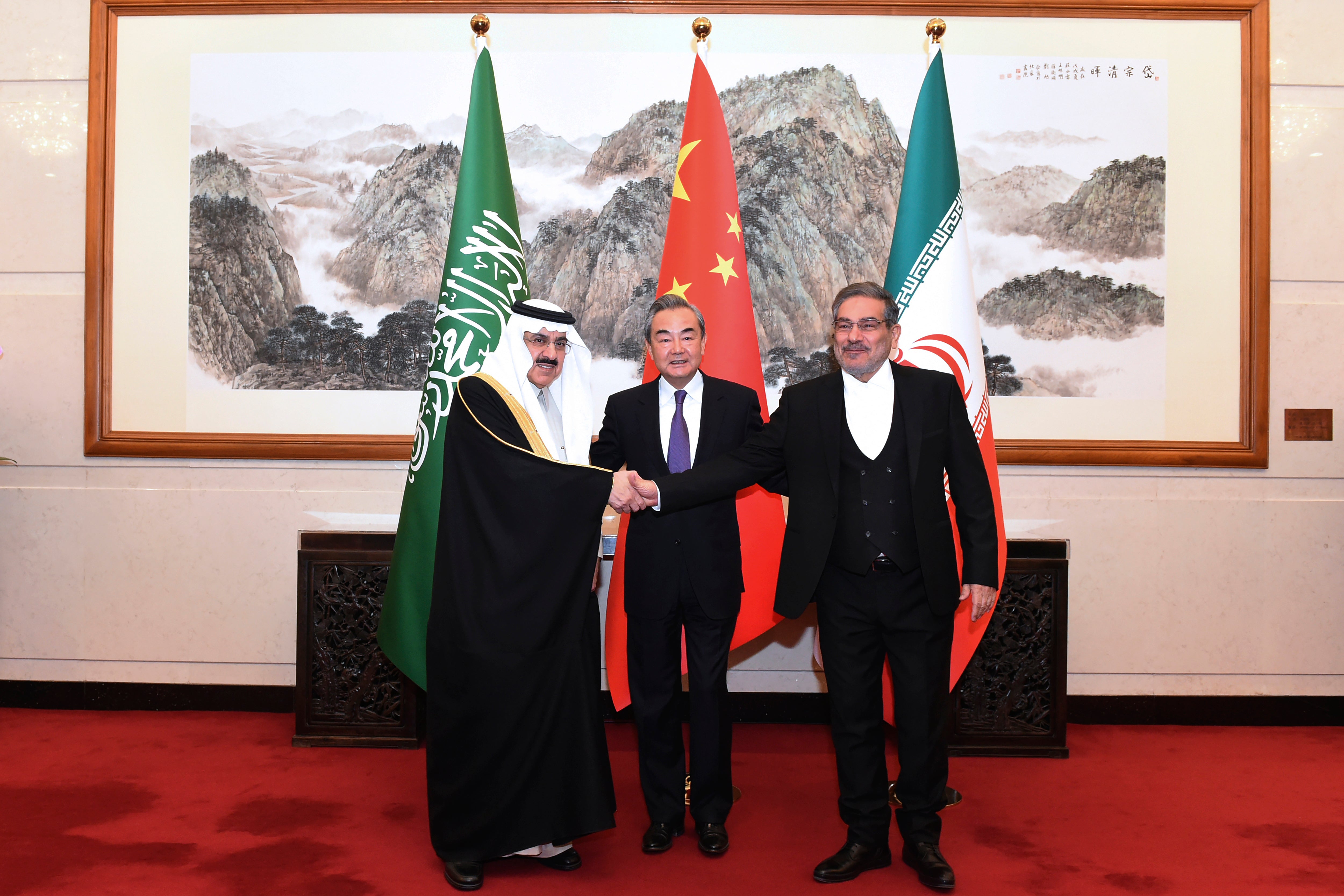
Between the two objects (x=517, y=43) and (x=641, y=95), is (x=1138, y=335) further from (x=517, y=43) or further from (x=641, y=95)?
(x=517, y=43)

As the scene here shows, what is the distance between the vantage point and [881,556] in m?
Answer: 2.50

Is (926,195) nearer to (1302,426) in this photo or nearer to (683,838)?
(1302,426)

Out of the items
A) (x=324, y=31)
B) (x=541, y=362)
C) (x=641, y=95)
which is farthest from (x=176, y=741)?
(x=641, y=95)

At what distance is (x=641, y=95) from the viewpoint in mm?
4109

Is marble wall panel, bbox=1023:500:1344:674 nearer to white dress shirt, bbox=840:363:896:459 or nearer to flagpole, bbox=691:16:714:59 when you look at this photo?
white dress shirt, bbox=840:363:896:459

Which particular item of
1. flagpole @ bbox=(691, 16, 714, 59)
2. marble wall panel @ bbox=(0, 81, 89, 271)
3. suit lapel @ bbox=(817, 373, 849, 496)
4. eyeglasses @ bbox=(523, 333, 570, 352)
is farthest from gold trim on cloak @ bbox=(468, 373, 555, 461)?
marble wall panel @ bbox=(0, 81, 89, 271)

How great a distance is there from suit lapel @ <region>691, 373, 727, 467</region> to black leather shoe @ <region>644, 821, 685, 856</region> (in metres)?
1.19

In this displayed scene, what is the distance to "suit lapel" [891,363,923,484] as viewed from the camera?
2.50 metres

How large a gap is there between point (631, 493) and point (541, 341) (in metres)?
0.57

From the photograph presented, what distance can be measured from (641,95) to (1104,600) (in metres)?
3.40

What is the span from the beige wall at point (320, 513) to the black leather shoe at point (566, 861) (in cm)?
161

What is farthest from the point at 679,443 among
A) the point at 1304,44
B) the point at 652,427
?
the point at 1304,44

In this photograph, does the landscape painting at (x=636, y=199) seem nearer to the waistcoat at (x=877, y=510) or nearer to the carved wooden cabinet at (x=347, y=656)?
the carved wooden cabinet at (x=347, y=656)

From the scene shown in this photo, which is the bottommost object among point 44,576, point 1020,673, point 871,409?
point 1020,673
